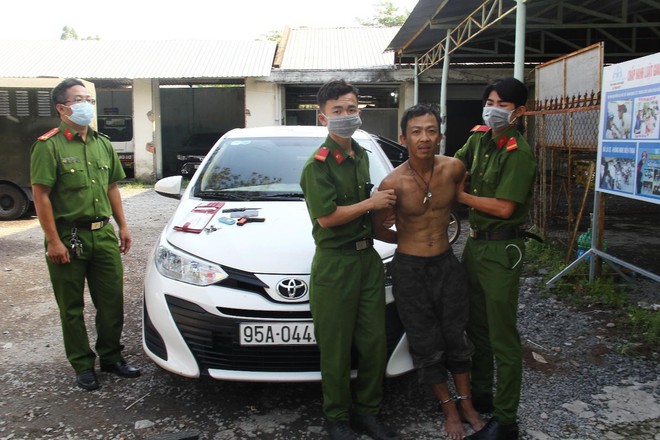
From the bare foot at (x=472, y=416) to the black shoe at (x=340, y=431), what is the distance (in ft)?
1.92

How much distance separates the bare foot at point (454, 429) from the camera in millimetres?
2660

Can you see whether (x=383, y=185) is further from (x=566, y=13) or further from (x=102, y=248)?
(x=566, y=13)

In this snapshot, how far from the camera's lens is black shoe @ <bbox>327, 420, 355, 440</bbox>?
258cm

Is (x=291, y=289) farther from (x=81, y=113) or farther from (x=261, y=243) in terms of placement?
(x=81, y=113)

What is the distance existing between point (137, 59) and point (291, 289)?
14858mm

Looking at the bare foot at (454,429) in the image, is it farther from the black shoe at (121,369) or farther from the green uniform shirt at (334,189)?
the black shoe at (121,369)

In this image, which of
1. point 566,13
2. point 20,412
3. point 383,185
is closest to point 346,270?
point 383,185

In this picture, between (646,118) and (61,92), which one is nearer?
(61,92)

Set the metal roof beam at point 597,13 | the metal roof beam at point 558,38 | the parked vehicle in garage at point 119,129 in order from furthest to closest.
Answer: the parked vehicle in garage at point 119,129, the metal roof beam at point 558,38, the metal roof beam at point 597,13

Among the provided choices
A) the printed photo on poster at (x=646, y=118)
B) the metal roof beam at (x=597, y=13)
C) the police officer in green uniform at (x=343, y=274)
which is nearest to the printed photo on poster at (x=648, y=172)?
the printed photo on poster at (x=646, y=118)

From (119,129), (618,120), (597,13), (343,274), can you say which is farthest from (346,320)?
(119,129)

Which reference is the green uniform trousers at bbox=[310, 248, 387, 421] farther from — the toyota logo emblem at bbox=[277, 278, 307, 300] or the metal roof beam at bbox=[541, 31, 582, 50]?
the metal roof beam at bbox=[541, 31, 582, 50]

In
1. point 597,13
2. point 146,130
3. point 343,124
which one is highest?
point 597,13

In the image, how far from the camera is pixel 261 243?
9.73ft
